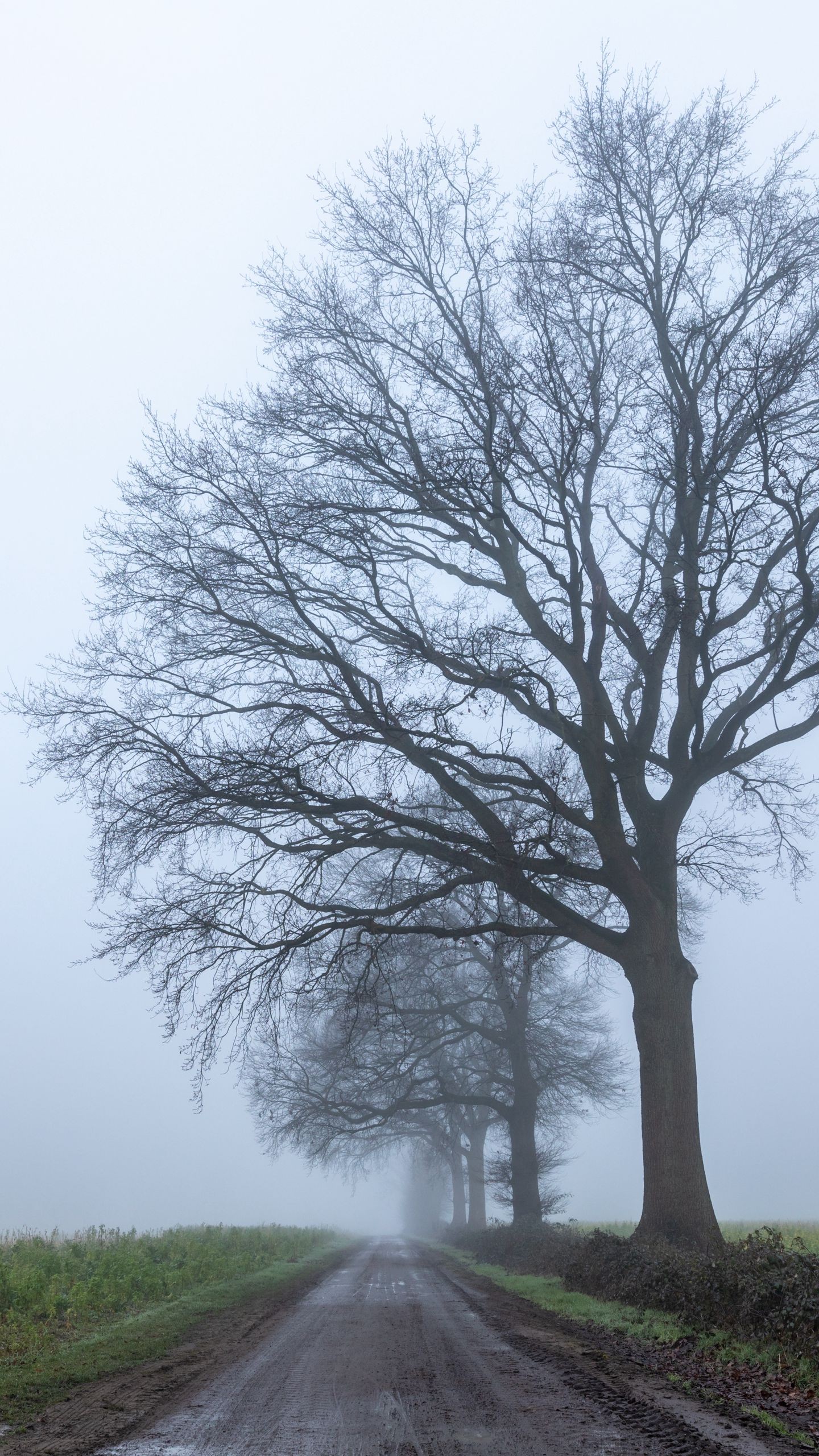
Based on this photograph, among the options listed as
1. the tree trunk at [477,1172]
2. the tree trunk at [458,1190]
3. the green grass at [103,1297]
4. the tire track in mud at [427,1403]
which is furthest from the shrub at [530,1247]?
the tree trunk at [458,1190]

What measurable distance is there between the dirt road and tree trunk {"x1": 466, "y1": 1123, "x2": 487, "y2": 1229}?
27.3m

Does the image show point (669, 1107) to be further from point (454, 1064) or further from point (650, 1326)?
point (454, 1064)

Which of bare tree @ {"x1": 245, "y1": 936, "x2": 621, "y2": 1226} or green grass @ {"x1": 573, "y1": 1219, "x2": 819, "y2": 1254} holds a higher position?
bare tree @ {"x1": 245, "y1": 936, "x2": 621, "y2": 1226}

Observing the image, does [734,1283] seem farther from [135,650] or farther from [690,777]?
[135,650]

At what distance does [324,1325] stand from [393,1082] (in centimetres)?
1704

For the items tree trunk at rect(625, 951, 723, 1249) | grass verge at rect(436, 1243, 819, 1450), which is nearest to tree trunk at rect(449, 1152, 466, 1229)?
tree trunk at rect(625, 951, 723, 1249)

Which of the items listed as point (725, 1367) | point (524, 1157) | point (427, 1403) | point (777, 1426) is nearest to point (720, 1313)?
point (725, 1367)

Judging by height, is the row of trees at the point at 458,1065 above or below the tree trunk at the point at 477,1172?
above

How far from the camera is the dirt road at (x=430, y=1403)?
17.5ft

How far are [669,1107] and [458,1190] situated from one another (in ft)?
115

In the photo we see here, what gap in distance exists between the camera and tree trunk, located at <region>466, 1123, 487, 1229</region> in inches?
1422

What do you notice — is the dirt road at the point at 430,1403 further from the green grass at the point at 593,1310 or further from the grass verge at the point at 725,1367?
the green grass at the point at 593,1310

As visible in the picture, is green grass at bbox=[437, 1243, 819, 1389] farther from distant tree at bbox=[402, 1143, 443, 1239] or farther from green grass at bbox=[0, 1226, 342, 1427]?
distant tree at bbox=[402, 1143, 443, 1239]

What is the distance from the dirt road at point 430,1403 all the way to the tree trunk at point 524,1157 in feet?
51.1
